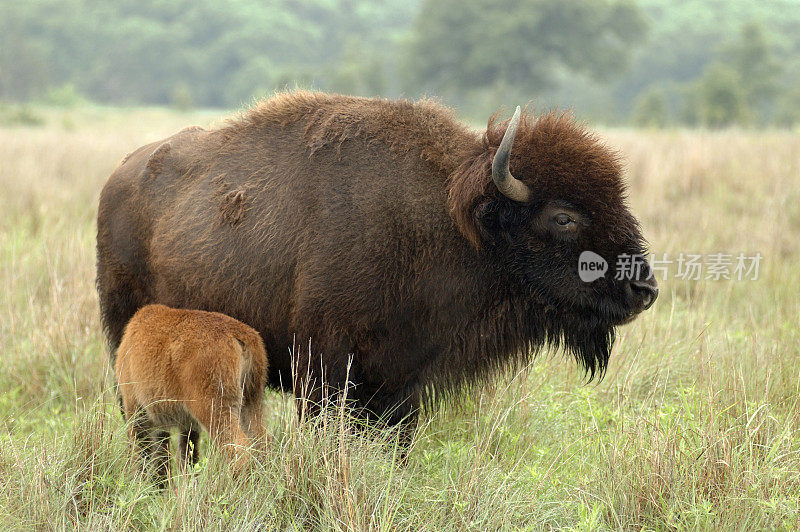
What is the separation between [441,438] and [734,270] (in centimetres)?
400

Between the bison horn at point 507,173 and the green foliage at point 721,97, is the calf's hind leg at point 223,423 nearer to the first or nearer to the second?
the bison horn at point 507,173

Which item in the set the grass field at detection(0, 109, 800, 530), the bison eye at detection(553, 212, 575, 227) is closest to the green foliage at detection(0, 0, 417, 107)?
the grass field at detection(0, 109, 800, 530)

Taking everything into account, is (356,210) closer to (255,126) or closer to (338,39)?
(255,126)

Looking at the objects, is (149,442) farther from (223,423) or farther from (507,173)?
(507,173)

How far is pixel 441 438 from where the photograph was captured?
13.0ft

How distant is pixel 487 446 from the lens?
3.17 metres

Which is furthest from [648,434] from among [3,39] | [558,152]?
[3,39]

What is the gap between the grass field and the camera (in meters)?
2.95

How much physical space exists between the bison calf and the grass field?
0.14 meters

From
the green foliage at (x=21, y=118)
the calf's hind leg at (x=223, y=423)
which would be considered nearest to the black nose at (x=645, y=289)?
the calf's hind leg at (x=223, y=423)

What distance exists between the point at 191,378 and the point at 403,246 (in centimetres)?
111

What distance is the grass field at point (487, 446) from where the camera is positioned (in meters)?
2.95

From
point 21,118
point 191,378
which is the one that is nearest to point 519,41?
point 21,118

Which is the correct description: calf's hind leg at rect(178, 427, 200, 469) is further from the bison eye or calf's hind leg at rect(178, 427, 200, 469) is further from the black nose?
the black nose
